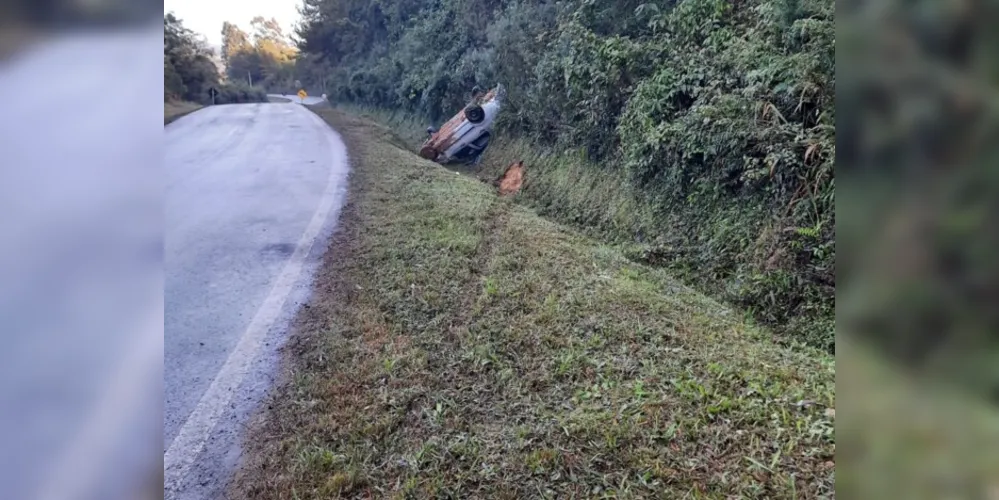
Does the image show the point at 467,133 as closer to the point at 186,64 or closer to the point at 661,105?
the point at 661,105

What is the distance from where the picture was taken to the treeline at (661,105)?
59.6 inches

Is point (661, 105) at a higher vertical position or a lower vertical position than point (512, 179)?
higher

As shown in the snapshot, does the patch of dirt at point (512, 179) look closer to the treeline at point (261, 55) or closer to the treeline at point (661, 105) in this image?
the treeline at point (661, 105)

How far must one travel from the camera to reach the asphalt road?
1162mm

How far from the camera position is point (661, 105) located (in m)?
2.20

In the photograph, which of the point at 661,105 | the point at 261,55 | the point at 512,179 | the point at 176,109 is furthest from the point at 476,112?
the point at 176,109

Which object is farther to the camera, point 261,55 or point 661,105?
point 661,105

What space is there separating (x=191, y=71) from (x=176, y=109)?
0.47 ft

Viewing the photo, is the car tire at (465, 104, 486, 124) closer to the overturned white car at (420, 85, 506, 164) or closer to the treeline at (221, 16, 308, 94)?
the overturned white car at (420, 85, 506, 164)

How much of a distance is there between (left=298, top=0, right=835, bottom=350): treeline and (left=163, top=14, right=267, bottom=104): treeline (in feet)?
0.80

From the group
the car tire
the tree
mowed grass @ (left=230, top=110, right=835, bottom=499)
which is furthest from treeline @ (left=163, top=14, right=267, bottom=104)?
the car tire
